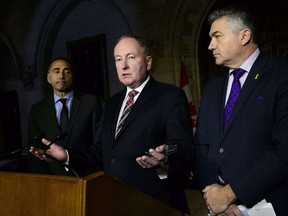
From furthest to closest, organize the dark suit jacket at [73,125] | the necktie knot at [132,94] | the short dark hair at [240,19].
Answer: the dark suit jacket at [73,125] < the necktie knot at [132,94] < the short dark hair at [240,19]

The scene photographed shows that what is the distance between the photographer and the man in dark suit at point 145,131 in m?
1.65

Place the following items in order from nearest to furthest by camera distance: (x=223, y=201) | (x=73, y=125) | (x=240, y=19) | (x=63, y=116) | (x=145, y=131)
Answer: (x=223, y=201) → (x=240, y=19) → (x=145, y=131) → (x=73, y=125) → (x=63, y=116)

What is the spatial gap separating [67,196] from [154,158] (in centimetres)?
51

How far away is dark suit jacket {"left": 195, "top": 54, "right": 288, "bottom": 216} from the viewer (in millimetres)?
1373

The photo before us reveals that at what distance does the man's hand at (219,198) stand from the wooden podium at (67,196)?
489mm

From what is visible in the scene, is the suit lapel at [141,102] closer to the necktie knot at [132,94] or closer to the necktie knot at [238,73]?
the necktie knot at [132,94]

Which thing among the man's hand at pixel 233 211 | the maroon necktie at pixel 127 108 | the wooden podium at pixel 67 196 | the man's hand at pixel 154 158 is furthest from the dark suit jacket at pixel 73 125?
the wooden podium at pixel 67 196

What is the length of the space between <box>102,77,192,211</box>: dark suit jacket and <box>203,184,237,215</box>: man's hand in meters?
0.18

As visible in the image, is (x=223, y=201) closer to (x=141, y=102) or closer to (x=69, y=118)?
(x=141, y=102)

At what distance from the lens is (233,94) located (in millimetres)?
1610

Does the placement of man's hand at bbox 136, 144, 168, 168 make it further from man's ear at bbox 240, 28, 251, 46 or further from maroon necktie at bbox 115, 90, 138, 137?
man's ear at bbox 240, 28, 251, 46

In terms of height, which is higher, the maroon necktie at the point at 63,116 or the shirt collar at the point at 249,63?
the shirt collar at the point at 249,63

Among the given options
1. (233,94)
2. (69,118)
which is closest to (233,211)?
(233,94)

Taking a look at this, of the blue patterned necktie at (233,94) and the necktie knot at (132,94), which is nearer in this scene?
the blue patterned necktie at (233,94)
